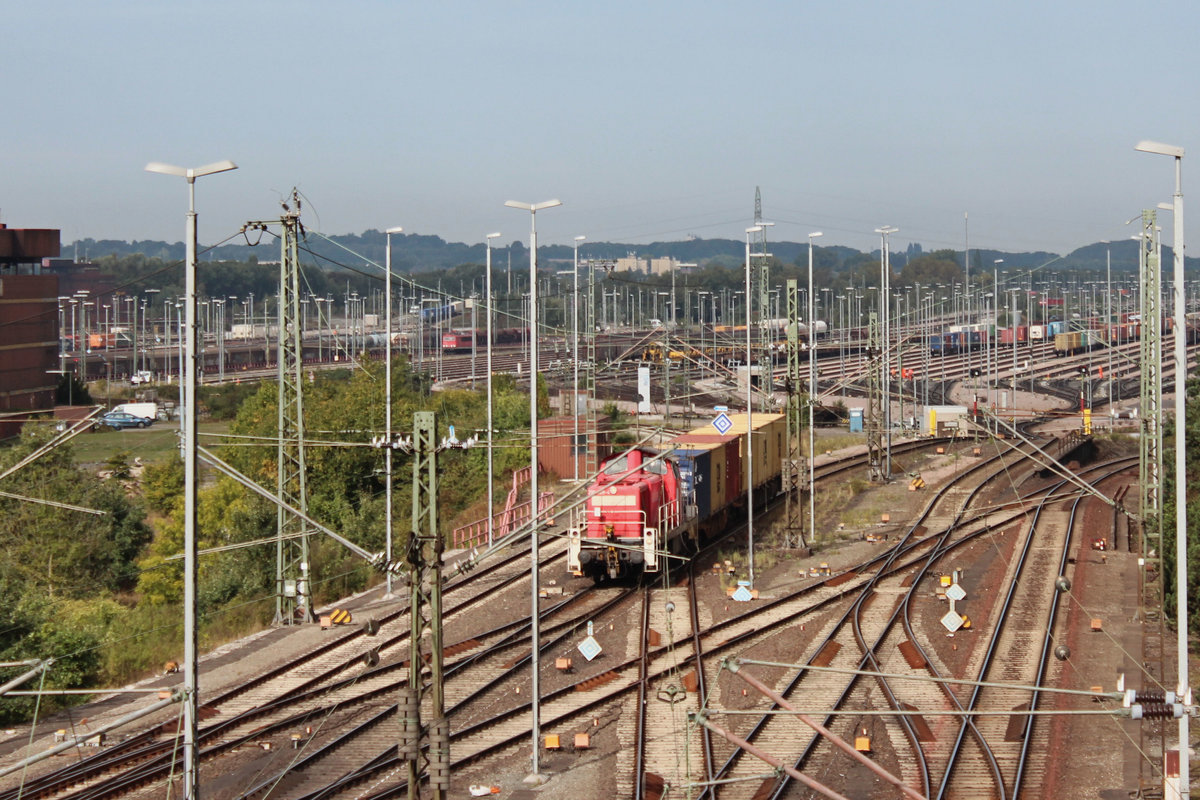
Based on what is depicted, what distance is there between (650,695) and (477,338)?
11727 centimetres

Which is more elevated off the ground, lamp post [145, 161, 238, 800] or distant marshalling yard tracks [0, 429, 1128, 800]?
lamp post [145, 161, 238, 800]

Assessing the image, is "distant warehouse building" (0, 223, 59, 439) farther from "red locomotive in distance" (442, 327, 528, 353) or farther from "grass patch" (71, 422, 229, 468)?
"red locomotive in distance" (442, 327, 528, 353)

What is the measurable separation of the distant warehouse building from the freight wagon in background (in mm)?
47181

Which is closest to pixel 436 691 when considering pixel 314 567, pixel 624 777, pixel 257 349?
pixel 624 777

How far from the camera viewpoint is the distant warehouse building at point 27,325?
7181 cm

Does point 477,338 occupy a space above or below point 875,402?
above

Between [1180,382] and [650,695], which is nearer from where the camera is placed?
[1180,382]

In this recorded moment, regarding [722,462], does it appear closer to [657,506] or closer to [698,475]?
[698,475]

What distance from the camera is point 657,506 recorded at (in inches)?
1195

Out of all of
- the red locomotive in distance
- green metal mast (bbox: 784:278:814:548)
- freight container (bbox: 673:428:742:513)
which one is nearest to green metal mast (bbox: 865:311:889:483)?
freight container (bbox: 673:428:742:513)

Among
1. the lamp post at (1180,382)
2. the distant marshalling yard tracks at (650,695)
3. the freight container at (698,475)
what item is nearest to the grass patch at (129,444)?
the freight container at (698,475)

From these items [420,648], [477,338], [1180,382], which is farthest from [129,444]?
[477,338]

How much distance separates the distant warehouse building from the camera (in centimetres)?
7181

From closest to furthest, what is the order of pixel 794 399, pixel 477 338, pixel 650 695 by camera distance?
pixel 650 695 → pixel 794 399 → pixel 477 338
